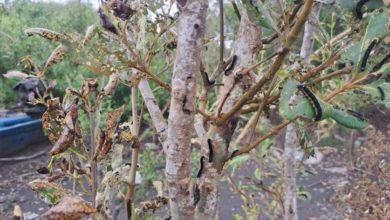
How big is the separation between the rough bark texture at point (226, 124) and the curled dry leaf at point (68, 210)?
150 millimetres

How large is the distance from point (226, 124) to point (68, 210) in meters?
0.21

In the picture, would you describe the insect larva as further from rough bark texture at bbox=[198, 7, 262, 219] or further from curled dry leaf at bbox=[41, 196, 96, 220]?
curled dry leaf at bbox=[41, 196, 96, 220]

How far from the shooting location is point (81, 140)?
508 millimetres

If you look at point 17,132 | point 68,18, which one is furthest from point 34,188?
point 68,18

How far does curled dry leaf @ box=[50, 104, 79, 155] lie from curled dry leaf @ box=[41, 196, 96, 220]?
0.24 ft

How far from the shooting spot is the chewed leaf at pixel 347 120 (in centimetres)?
43

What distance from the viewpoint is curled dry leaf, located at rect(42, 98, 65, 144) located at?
0.52 metres

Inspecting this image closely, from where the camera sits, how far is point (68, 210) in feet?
1.33

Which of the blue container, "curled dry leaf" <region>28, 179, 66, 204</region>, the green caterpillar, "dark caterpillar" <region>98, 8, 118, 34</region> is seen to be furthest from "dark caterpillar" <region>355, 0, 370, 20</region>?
the blue container

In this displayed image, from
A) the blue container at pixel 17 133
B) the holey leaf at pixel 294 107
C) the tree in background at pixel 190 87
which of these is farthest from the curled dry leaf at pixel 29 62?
the blue container at pixel 17 133

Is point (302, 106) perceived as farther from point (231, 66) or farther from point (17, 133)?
point (17, 133)

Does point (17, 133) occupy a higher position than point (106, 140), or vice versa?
point (106, 140)

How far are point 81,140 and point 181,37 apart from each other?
0.18 metres

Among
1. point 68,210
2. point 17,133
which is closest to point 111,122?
point 68,210
